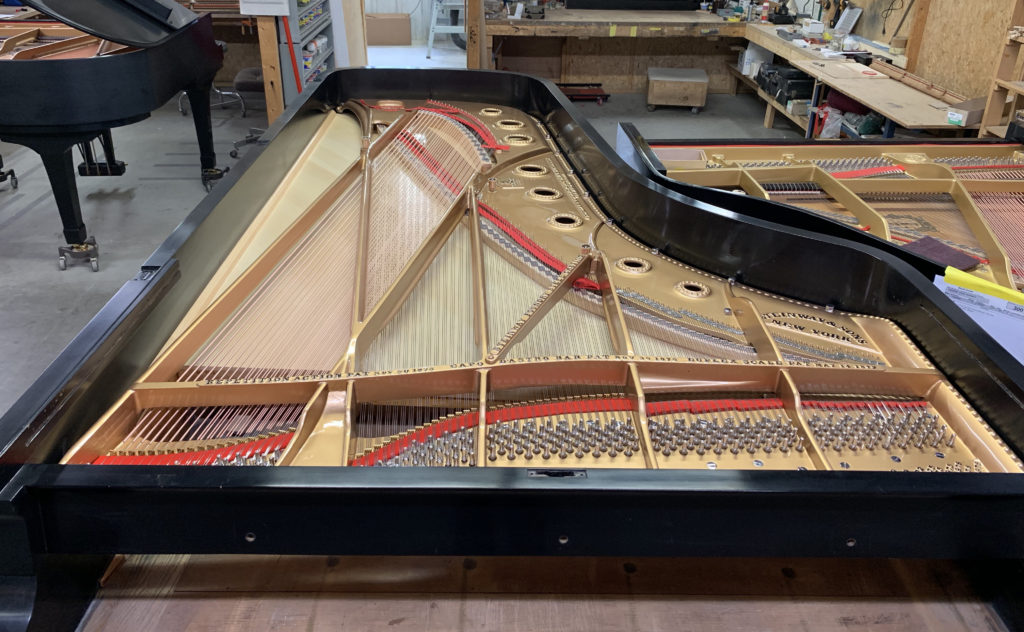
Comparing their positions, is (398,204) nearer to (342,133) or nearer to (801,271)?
(342,133)

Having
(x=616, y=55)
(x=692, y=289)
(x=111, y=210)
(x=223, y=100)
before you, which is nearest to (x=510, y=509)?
(x=692, y=289)

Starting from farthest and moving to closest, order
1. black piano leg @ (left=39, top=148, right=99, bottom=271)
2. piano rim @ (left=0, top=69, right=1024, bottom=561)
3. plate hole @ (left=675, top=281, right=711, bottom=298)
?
1. black piano leg @ (left=39, top=148, right=99, bottom=271)
2. plate hole @ (left=675, top=281, right=711, bottom=298)
3. piano rim @ (left=0, top=69, right=1024, bottom=561)

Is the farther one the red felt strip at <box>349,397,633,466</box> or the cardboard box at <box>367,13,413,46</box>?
the cardboard box at <box>367,13,413,46</box>

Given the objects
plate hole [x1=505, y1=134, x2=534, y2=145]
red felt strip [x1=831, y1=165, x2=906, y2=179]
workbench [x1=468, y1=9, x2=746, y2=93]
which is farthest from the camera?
workbench [x1=468, y1=9, x2=746, y2=93]

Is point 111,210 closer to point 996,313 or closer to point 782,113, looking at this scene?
point 996,313

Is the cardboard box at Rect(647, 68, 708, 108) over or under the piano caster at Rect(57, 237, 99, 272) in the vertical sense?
over

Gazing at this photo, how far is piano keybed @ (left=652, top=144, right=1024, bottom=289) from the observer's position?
3.17 m

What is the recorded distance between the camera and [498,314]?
7.66ft

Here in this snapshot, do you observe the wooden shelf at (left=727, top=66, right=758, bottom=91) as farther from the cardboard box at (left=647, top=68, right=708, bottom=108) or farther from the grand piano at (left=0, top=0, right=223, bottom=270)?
the grand piano at (left=0, top=0, right=223, bottom=270)

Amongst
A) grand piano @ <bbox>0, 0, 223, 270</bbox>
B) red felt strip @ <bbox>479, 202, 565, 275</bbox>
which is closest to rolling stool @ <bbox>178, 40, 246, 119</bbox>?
grand piano @ <bbox>0, 0, 223, 270</bbox>

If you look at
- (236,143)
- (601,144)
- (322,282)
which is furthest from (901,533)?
(236,143)

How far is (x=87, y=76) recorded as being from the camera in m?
4.22

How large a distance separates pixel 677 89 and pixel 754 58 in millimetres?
1027

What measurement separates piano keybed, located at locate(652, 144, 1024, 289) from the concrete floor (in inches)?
136
